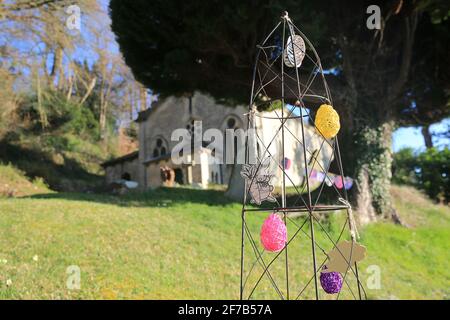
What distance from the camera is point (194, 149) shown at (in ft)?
67.0

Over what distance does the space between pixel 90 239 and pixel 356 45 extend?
9022mm

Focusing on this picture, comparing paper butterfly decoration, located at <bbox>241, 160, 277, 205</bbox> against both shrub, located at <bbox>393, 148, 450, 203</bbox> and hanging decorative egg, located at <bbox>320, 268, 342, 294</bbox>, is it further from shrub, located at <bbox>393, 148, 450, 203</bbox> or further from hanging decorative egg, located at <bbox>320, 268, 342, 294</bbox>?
shrub, located at <bbox>393, 148, 450, 203</bbox>

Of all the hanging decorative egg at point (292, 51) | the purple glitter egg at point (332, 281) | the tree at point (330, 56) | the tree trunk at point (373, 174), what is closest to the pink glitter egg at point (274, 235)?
the purple glitter egg at point (332, 281)

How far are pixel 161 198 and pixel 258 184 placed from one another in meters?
9.95

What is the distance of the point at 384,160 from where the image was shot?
11.6 metres

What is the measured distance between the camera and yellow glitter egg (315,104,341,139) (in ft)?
8.38

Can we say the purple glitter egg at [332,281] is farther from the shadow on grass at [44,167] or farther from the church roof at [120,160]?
the church roof at [120,160]

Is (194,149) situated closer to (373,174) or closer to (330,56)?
(330,56)

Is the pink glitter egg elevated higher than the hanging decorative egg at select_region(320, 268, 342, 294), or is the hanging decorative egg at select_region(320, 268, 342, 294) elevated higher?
the pink glitter egg

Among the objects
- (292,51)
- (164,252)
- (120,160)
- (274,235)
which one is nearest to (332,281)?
(274,235)

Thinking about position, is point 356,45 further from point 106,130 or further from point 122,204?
point 106,130

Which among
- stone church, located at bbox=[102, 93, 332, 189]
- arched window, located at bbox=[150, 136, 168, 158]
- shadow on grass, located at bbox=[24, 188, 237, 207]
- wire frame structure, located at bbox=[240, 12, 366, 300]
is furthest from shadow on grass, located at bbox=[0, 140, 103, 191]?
wire frame structure, located at bbox=[240, 12, 366, 300]

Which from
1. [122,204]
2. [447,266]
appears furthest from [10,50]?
[447,266]

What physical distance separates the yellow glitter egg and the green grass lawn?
325 centimetres
